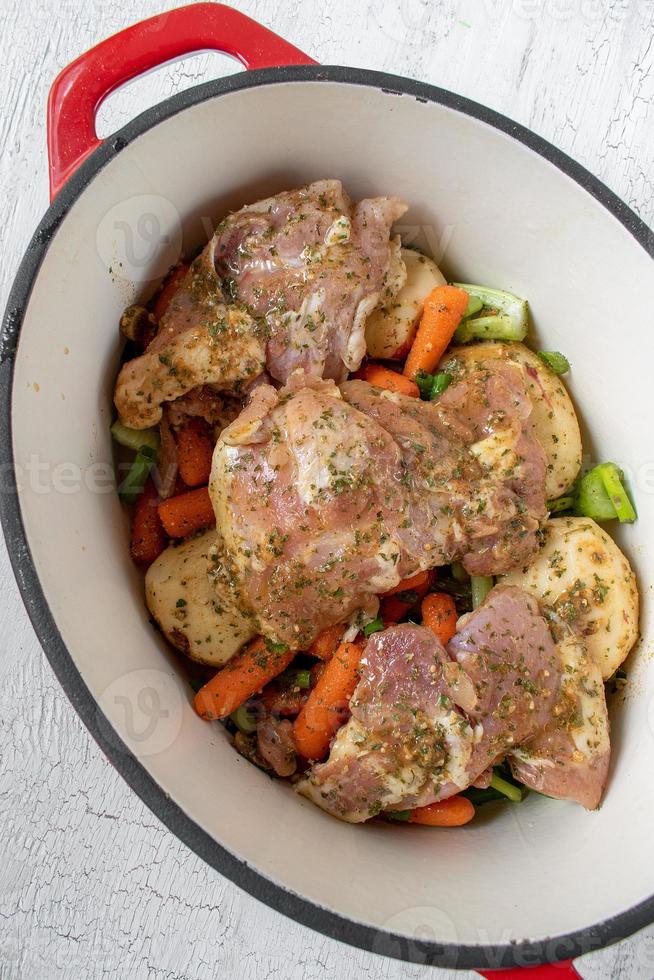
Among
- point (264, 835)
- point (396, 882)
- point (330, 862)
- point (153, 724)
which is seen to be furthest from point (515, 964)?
point (153, 724)

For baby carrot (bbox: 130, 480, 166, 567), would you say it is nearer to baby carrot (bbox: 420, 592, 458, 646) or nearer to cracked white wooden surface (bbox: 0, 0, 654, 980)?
cracked white wooden surface (bbox: 0, 0, 654, 980)

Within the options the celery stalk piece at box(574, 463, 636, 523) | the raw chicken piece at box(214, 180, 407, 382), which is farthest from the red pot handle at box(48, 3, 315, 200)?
the celery stalk piece at box(574, 463, 636, 523)

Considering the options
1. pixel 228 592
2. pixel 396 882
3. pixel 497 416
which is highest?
pixel 497 416

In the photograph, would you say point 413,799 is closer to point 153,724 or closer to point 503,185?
point 153,724

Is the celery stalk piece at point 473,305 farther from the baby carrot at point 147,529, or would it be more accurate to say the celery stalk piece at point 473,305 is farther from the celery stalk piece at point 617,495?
the baby carrot at point 147,529

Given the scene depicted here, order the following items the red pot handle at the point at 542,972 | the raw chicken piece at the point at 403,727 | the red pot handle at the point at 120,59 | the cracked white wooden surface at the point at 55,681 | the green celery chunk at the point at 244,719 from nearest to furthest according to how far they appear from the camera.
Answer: the red pot handle at the point at 542,972 → the red pot handle at the point at 120,59 → the raw chicken piece at the point at 403,727 → the green celery chunk at the point at 244,719 → the cracked white wooden surface at the point at 55,681

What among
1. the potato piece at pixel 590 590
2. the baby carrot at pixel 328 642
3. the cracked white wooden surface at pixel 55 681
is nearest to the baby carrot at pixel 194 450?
the baby carrot at pixel 328 642
